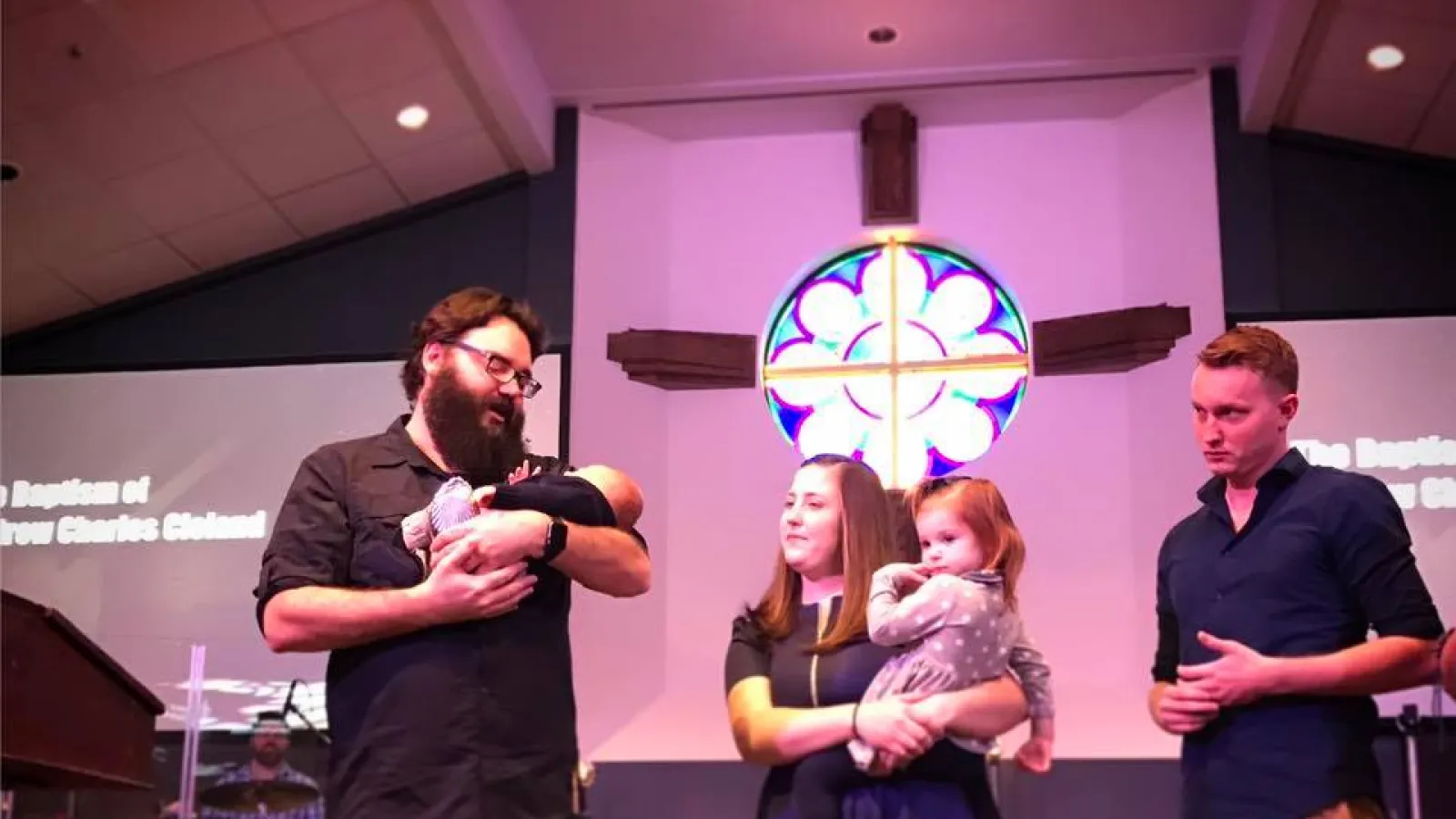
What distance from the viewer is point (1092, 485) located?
19.6 feet

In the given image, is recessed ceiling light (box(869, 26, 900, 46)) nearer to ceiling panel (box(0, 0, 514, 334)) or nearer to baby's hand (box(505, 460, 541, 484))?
ceiling panel (box(0, 0, 514, 334))

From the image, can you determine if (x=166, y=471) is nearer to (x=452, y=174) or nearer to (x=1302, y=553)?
(x=452, y=174)

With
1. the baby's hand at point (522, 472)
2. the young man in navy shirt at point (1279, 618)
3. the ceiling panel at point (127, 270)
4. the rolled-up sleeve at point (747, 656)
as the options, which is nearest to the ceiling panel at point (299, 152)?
the ceiling panel at point (127, 270)

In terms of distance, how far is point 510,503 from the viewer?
231 centimetres

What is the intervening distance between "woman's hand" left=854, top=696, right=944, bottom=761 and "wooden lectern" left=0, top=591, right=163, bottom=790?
156 cm

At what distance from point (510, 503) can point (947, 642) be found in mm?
738

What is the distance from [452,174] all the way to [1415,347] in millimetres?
4127

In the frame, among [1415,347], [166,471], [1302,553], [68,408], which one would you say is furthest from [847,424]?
[1302,553]

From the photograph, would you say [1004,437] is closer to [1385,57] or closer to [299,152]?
[1385,57]

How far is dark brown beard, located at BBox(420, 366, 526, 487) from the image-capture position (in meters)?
2.54

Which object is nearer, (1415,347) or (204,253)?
(1415,347)

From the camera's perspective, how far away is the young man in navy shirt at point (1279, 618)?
2.39m

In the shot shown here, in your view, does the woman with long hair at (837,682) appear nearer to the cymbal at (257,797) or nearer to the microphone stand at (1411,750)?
the cymbal at (257,797)

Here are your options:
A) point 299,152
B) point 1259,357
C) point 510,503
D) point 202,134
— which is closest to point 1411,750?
point 1259,357
